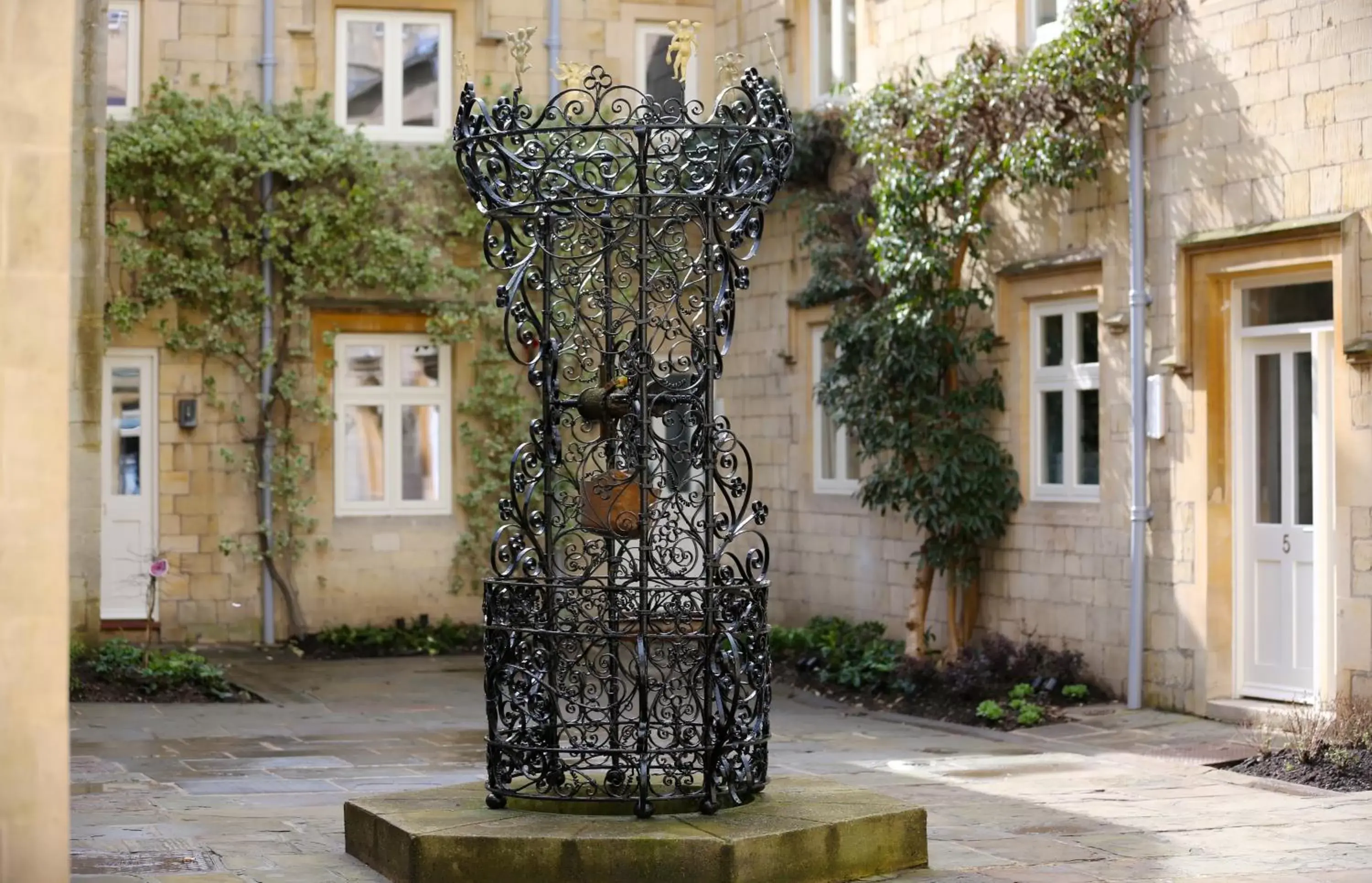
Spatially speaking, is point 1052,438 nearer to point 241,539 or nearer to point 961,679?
point 961,679

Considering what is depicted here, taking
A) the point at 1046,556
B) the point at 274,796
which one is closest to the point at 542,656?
the point at 274,796

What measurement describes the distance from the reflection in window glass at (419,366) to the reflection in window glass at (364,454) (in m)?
0.39

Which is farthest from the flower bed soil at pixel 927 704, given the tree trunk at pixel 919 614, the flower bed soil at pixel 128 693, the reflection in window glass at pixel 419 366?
the reflection in window glass at pixel 419 366

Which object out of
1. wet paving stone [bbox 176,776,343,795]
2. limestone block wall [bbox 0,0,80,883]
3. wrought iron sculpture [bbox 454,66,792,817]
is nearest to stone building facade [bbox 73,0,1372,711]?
wrought iron sculpture [bbox 454,66,792,817]

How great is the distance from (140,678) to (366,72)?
6.35 m

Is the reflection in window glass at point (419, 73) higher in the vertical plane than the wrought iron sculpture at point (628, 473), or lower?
higher

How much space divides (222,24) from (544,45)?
2.80 metres

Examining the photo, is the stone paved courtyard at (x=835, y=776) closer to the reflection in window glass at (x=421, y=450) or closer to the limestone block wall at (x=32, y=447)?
the limestone block wall at (x=32, y=447)

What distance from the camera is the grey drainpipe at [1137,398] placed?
38.9 ft

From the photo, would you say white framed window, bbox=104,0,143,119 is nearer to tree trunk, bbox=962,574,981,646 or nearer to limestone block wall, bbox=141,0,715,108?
limestone block wall, bbox=141,0,715,108

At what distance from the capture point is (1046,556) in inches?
509

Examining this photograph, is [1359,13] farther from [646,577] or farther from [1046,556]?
[646,577]

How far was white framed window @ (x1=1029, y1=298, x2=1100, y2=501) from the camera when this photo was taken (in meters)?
12.7

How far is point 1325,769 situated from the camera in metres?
9.25
